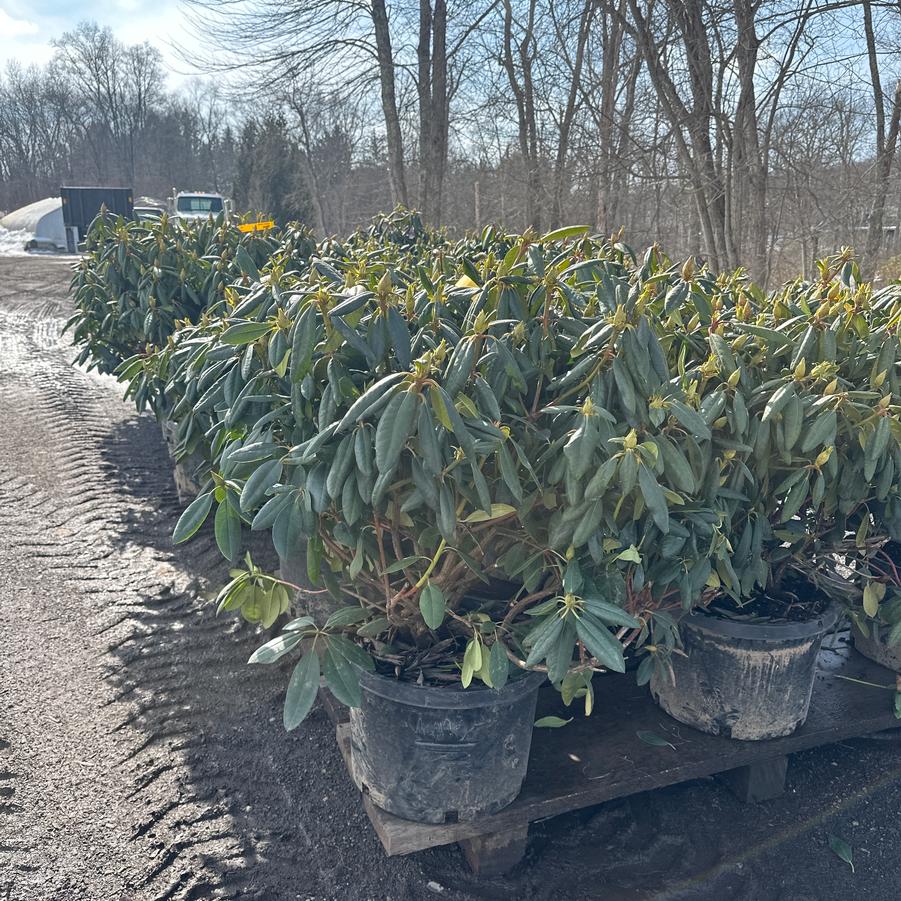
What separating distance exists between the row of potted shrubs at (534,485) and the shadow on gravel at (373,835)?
21cm

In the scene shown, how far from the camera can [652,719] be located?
2.16 metres

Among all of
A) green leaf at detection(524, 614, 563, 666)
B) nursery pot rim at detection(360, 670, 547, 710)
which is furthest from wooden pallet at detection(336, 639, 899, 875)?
green leaf at detection(524, 614, 563, 666)

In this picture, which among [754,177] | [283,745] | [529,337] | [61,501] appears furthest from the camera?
[754,177]

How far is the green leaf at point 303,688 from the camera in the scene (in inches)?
58.5

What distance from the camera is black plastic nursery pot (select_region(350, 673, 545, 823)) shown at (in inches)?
68.5

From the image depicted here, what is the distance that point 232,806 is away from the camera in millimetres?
2053

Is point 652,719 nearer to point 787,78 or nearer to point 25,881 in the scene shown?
point 25,881

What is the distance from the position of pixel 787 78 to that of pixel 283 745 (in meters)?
5.14

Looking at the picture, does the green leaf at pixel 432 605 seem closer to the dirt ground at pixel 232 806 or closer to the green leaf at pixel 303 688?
the green leaf at pixel 303 688

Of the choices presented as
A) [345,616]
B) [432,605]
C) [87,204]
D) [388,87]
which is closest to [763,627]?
[432,605]

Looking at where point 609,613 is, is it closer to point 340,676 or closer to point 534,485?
point 534,485

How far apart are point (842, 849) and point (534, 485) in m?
1.26

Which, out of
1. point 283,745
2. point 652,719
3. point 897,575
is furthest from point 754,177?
point 283,745

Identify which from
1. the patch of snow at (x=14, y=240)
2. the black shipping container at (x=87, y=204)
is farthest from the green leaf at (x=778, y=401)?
the patch of snow at (x=14, y=240)
